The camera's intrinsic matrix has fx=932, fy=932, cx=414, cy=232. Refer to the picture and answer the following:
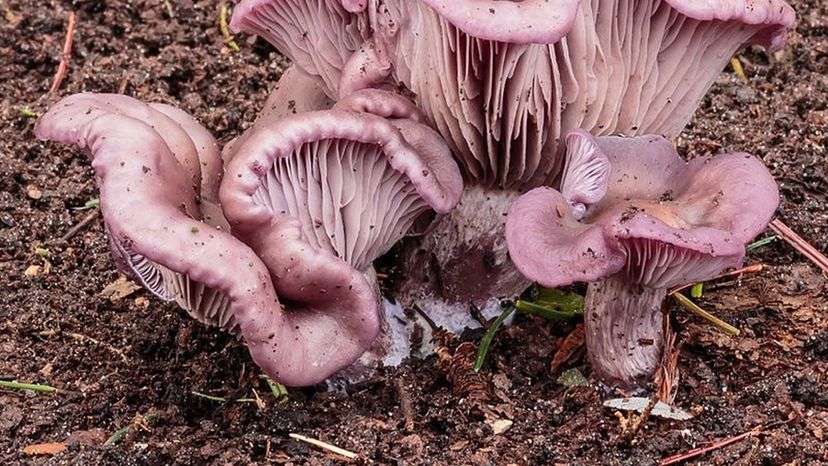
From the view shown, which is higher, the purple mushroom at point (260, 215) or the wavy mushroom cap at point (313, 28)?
the wavy mushroom cap at point (313, 28)

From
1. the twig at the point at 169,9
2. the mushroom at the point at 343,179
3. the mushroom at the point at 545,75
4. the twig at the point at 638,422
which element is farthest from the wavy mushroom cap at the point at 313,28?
the twig at the point at 169,9

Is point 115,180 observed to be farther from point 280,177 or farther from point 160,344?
point 160,344

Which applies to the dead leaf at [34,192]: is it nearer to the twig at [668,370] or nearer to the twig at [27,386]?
the twig at [27,386]

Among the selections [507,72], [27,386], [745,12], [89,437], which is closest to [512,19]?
[507,72]

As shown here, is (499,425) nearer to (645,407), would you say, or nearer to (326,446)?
(645,407)

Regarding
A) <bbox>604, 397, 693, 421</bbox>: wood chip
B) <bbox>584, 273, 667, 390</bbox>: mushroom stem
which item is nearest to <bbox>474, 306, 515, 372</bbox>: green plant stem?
<bbox>584, 273, 667, 390</bbox>: mushroom stem

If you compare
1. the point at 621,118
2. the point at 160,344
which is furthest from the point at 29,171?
the point at 621,118

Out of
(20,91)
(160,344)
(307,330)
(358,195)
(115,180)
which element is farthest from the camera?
(20,91)
